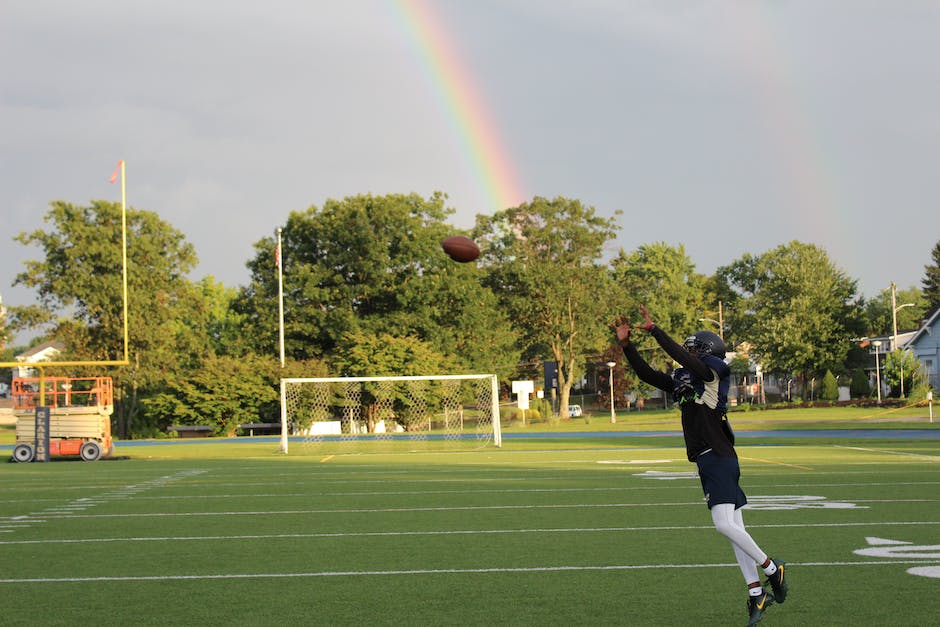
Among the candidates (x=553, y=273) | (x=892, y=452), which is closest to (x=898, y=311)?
(x=553, y=273)

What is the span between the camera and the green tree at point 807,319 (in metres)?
60.0

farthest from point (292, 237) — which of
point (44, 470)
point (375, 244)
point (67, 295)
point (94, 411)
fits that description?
point (44, 470)

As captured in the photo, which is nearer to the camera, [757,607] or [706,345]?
[757,607]

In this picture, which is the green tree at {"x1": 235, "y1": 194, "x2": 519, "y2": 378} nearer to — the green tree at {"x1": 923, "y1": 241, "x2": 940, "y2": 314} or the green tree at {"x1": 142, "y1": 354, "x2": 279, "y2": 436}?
the green tree at {"x1": 142, "y1": 354, "x2": 279, "y2": 436}

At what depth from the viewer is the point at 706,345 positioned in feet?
22.1

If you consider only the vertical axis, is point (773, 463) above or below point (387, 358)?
below

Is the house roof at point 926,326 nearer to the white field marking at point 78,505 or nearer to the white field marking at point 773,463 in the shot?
the white field marking at point 773,463

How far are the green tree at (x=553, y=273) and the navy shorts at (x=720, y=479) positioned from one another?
55.4 metres

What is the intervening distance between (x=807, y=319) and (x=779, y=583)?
187ft

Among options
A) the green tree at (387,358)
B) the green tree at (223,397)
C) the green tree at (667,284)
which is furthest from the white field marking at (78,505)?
the green tree at (667,284)

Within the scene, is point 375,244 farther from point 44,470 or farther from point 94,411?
point 44,470

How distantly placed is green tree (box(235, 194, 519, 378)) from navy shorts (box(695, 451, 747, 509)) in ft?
146

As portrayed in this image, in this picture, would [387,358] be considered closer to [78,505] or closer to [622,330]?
[78,505]

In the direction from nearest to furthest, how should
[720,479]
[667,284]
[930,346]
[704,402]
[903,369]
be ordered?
[720,479], [704,402], [903,369], [930,346], [667,284]
